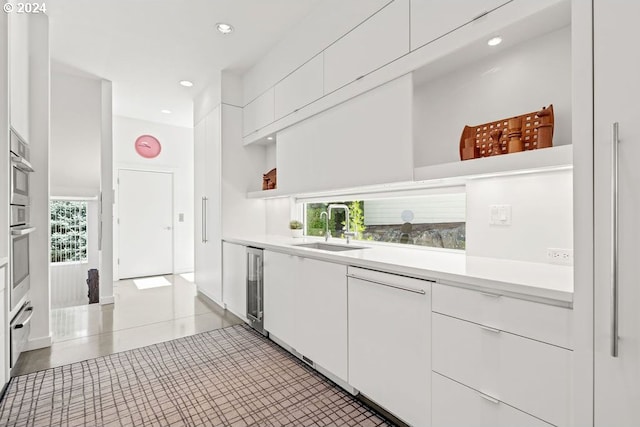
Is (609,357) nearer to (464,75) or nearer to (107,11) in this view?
(464,75)

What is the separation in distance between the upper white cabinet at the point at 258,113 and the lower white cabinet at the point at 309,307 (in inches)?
57.9

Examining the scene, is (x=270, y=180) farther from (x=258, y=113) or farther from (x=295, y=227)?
(x=258, y=113)

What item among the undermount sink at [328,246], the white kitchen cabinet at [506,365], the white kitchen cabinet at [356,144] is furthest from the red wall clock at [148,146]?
the white kitchen cabinet at [506,365]

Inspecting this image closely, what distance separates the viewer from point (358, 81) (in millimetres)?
2164

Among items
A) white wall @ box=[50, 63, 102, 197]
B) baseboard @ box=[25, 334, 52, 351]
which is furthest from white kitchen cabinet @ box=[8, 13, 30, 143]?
baseboard @ box=[25, 334, 52, 351]

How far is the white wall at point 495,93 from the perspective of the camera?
154 centimetres

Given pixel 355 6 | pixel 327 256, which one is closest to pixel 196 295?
pixel 327 256

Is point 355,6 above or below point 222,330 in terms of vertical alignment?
above

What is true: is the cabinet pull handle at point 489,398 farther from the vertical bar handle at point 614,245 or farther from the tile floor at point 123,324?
the tile floor at point 123,324

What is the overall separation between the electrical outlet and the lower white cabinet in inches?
42.1

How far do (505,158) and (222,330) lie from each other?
2.85 metres

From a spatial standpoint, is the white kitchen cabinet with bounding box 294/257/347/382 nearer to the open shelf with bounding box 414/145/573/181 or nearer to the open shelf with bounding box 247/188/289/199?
the open shelf with bounding box 414/145/573/181

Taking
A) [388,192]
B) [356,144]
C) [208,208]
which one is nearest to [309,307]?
[388,192]

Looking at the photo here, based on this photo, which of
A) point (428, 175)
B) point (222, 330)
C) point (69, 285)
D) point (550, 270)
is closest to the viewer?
point (550, 270)
